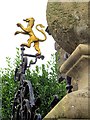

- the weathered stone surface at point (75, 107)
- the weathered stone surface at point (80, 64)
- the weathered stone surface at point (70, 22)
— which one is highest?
the weathered stone surface at point (70, 22)

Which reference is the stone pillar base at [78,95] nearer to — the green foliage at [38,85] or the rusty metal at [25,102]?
the rusty metal at [25,102]

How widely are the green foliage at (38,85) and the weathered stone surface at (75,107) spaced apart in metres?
18.1

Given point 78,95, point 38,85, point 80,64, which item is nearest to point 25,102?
point 80,64

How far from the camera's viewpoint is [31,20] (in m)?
6.93

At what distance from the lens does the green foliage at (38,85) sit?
830 inches

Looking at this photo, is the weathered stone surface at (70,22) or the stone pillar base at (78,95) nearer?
the stone pillar base at (78,95)

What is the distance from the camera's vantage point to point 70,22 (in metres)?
2.47

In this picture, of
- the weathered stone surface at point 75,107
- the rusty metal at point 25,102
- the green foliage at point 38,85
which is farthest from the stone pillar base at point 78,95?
the green foliage at point 38,85

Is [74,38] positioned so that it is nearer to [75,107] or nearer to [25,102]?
[75,107]

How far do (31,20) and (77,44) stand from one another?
176 inches

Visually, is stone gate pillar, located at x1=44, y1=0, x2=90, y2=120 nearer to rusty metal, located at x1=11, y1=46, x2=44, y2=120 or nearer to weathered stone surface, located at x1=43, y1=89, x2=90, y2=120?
weathered stone surface, located at x1=43, y1=89, x2=90, y2=120

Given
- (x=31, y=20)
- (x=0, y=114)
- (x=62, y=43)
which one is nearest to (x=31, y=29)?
(x=31, y=20)

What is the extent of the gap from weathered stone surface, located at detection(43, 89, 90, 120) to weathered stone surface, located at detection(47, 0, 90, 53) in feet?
1.18

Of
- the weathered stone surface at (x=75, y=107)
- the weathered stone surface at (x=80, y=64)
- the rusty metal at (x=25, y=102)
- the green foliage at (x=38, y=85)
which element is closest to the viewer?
the weathered stone surface at (x=75, y=107)
